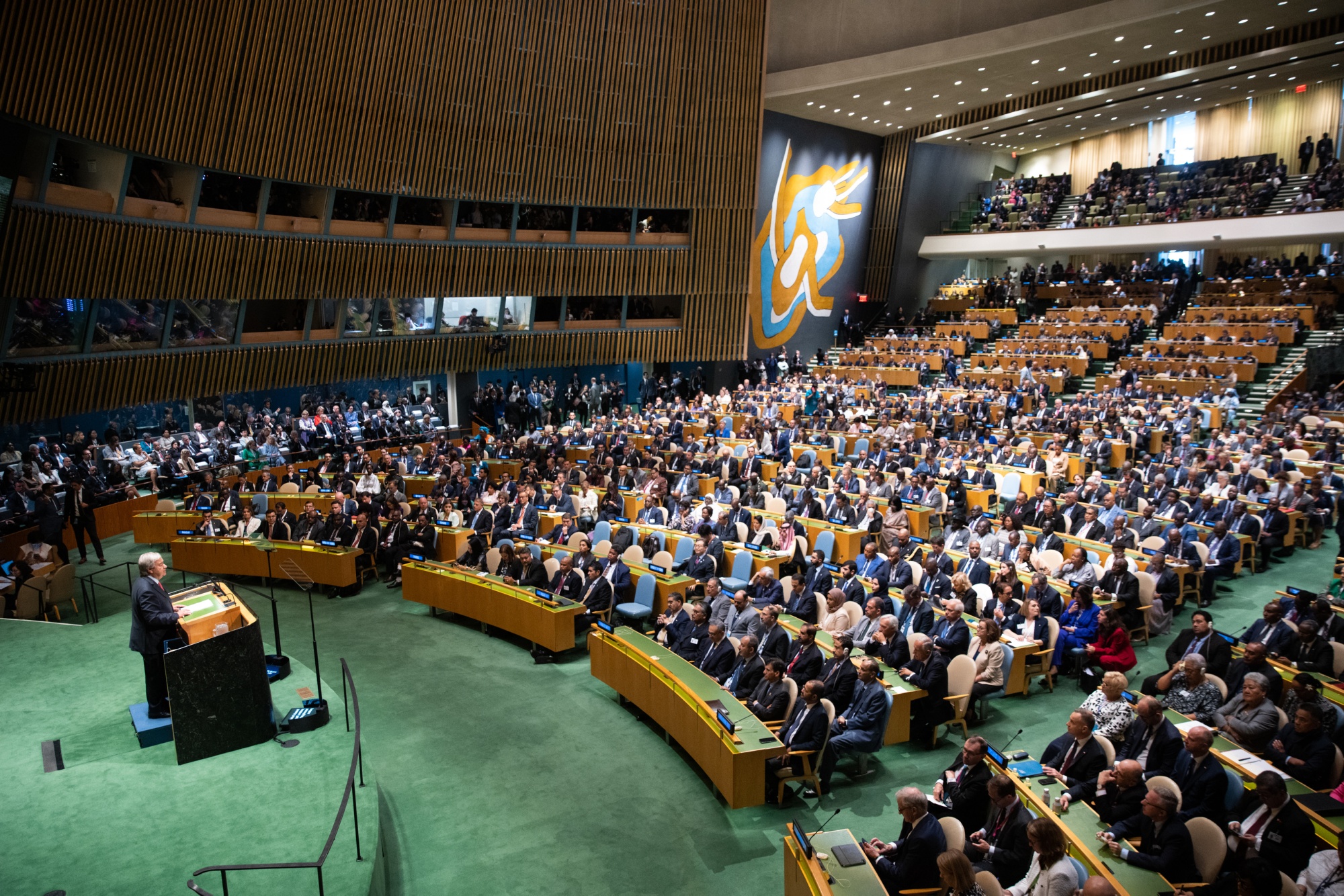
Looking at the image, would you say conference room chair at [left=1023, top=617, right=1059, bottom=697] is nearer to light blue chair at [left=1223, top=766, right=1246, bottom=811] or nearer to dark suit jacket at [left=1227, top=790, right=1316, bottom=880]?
light blue chair at [left=1223, top=766, right=1246, bottom=811]

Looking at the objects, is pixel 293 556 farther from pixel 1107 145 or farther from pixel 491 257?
pixel 1107 145

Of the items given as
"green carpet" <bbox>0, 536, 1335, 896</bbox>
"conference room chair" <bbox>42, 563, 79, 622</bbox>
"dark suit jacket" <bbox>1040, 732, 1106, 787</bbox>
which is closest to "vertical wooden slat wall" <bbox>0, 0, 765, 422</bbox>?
"conference room chair" <bbox>42, 563, 79, 622</bbox>

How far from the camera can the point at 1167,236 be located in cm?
2450

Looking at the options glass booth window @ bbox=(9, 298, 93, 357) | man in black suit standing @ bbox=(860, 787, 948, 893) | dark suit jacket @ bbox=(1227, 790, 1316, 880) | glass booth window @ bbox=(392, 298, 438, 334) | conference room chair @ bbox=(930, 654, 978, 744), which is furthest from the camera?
glass booth window @ bbox=(392, 298, 438, 334)

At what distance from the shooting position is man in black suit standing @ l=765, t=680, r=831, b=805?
20.1 feet

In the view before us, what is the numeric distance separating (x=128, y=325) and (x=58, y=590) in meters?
4.75

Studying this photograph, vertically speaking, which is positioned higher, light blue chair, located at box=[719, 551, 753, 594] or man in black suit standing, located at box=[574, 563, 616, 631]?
light blue chair, located at box=[719, 551, 753, 594]

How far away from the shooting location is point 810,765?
6.29 meters

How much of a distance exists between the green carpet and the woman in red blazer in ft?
1.42

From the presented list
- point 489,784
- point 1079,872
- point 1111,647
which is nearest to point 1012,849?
point 1079,872

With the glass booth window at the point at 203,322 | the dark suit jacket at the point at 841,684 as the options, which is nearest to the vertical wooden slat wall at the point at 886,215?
the glass booth window at the point at 203,322

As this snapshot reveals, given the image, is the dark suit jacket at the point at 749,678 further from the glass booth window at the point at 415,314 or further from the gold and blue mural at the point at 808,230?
the gold and blue mural at the point at 808,230

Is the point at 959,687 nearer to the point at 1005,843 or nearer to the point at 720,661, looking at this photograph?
the point at 720,661

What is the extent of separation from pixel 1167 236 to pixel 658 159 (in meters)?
15.1
